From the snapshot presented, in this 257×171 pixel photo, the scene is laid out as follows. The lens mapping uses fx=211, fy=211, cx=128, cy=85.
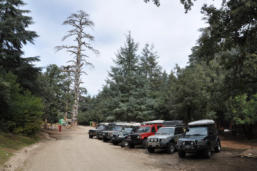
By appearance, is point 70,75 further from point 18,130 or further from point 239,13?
point 239,13

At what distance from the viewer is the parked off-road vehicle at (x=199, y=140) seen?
11.5 m

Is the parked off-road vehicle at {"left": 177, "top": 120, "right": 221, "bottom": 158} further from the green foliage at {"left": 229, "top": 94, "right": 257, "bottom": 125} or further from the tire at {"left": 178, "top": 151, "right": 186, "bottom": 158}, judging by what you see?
the green foliage at {"left": 229, "top": 94, "right": 257, "bottom": 125}

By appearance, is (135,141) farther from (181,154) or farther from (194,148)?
(194,148)

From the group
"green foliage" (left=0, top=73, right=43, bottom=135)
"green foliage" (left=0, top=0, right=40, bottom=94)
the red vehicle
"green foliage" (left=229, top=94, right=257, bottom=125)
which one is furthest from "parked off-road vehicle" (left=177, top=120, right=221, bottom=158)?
"green foliage" (left=0, top=0, right=40, bottom=94)

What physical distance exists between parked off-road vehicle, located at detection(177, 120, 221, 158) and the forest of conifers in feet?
7.51

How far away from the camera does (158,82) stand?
52188 millimetres

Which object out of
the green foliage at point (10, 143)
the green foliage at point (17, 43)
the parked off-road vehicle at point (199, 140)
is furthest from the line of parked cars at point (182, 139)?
the green foliage at point (17, 43)

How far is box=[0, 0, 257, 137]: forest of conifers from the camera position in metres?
10.6

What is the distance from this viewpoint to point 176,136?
14.6 m

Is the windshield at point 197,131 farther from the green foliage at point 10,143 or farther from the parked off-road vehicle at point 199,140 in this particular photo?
the green foliage at point 10,143

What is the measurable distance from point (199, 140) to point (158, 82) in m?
41.0

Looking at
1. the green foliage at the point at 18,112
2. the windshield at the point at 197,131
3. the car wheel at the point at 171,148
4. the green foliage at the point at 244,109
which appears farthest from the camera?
the green foliage at the point at 244,109

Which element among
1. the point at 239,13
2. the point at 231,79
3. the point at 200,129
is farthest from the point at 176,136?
the point at 239,13

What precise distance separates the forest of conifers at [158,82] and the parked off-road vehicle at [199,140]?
7.51ft
